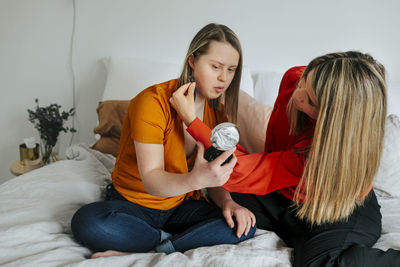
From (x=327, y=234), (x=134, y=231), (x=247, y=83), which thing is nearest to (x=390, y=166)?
(x=327, y=234)

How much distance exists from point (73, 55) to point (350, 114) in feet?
6.08

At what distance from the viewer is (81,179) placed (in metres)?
1.37

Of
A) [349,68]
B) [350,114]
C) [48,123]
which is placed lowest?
[48,123]

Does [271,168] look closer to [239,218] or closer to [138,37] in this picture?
[239,218]

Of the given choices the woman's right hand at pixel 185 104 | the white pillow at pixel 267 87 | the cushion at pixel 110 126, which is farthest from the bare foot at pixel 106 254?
the white pillow at pixel 267 87

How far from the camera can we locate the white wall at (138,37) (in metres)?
1.92

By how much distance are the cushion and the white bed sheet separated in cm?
13

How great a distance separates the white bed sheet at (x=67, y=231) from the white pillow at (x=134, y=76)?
49cm

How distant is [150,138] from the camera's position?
993 millimetres

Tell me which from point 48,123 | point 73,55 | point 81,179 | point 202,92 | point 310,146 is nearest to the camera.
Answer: point 310,146

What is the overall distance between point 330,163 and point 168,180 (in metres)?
0.47

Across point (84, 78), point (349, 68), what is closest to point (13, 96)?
point (84, 78)

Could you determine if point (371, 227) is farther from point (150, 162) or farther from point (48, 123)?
point (48, 123)

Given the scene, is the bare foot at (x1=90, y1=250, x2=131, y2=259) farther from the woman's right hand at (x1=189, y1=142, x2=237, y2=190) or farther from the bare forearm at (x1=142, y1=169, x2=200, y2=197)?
the woman's right hand at (x1=189, y1=142, x2=237, y2=190)
